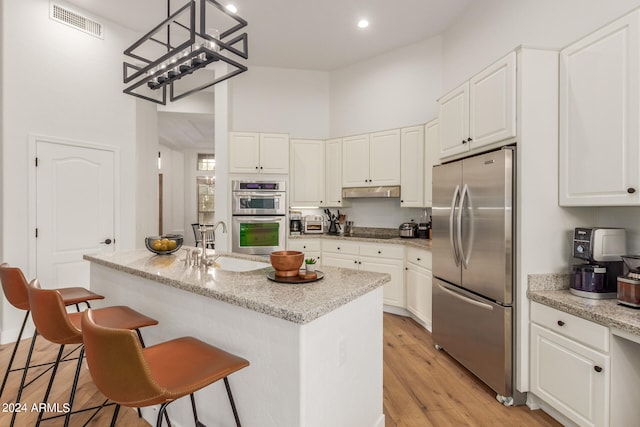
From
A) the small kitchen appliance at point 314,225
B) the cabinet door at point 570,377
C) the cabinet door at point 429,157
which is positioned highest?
the cabinet door at point 429,157

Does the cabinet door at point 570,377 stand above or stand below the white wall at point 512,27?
below

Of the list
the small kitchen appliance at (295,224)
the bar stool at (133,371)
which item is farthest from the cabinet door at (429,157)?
the bar stool at (133,371)

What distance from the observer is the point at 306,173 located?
15.7 feet

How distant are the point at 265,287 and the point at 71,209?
3.33 m

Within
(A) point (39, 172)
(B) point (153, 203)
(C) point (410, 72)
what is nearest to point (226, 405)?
(A) point (39, 172)

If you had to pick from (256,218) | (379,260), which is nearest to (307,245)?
(256,218)

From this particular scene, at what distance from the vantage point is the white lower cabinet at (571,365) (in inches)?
66.3

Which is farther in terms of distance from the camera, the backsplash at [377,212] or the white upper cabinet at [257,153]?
the white upper cabinet at [257,153]

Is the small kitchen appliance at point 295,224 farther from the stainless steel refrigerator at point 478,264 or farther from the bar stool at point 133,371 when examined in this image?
the bar stool at point 133,371

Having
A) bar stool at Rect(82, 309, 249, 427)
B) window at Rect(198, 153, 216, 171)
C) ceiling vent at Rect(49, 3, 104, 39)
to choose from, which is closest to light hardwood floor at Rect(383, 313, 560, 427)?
bar stool at Rect(82, 309, 249, 427)

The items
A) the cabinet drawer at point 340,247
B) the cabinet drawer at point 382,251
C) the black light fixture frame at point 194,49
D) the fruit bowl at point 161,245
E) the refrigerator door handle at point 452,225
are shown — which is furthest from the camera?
the cabinet drawer at point 340,247

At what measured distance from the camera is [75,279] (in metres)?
3.67

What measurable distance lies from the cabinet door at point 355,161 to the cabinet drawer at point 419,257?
116 cm

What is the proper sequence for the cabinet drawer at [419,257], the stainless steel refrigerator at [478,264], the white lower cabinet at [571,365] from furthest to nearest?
the cabinet drawer at [419,257]
the stainless steel refrigerator at [478,264]
the white lower cabinet at [571,365]
